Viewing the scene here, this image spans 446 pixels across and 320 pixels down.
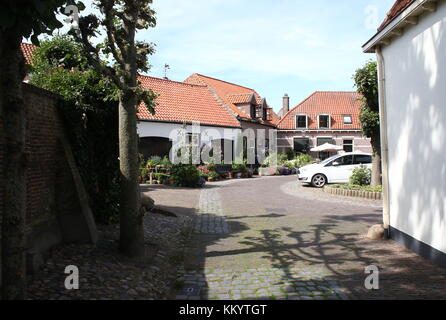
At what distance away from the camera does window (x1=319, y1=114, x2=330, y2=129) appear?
125 feet

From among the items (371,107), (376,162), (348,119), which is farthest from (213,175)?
(348,119)

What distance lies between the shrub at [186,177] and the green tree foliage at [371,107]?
8.14 m

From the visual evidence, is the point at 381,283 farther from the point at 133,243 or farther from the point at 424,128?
the point at 133,243

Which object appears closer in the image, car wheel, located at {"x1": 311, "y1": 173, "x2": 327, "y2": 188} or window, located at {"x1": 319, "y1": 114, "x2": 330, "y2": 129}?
car wheel, located at {"x1": 311, "y1": 173, "x2": 327, "y2": 188}

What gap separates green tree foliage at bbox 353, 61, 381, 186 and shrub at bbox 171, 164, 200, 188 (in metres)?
8.14

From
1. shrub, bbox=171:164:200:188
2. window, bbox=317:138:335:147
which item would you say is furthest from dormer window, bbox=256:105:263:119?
shrub, bbox=171:164:200:188

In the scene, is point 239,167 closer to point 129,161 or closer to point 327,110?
point 327,110

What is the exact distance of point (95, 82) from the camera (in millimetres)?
7312

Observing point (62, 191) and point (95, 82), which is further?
point (95, 82)

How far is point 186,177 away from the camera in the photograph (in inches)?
731

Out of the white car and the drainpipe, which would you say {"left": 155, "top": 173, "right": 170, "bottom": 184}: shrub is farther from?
the drainpipe

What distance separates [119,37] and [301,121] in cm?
3431
